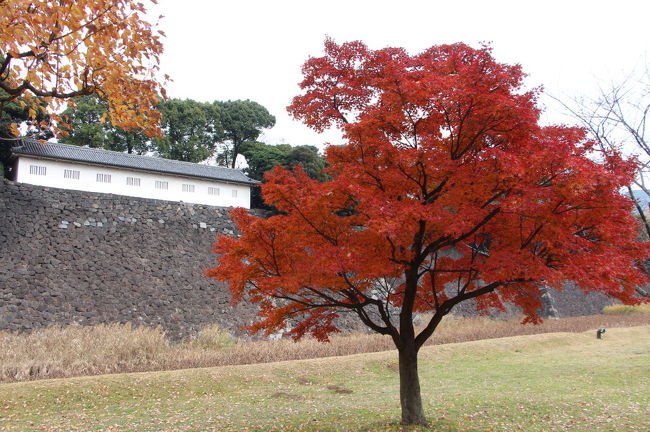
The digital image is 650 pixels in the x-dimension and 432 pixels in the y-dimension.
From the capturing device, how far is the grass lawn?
316 inches

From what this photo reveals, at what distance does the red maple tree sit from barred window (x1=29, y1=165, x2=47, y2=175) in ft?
66.2

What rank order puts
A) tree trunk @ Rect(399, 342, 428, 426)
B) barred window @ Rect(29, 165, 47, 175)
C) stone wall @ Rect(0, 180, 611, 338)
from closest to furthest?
tree trunk @ Rect(399, 342, 428, 426)
stone wall @ Rect(0, 180, 611, 338)
barred window @ Rect(29, 165, 47, 175)

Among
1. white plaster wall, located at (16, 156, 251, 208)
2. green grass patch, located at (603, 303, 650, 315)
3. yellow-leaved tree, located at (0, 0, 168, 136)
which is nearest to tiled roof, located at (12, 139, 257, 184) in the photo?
white plaster wall, located at (16, 156, 251, 208)

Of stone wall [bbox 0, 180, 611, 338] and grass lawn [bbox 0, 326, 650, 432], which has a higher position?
stone wall [bbox 0, 180, 611, 338]

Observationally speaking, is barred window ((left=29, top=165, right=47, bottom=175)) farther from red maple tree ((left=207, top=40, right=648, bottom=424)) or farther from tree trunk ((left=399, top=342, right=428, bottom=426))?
tree trunk ((left=399, top=342, right=428, bottom=426))

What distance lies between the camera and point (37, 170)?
23.5m

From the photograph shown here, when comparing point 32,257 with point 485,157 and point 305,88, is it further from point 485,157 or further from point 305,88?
point 485,157

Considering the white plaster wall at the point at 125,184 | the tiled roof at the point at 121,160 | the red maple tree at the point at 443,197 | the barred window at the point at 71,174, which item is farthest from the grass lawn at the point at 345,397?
the barred window at the point at 71,174

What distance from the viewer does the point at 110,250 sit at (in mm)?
17688

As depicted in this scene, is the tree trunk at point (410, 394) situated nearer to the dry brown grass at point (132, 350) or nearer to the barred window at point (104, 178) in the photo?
the dry brown grass at point (132, 350)

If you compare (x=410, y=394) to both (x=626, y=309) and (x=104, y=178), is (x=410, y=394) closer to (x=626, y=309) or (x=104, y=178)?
(x=104, y=178)

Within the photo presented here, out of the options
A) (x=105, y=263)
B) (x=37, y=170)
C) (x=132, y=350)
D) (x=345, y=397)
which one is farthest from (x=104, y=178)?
(x=345, y=397)

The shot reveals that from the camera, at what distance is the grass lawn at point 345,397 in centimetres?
802

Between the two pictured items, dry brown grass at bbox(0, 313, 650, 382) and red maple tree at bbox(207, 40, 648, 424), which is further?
dry brown grass at bbox(0, 313, 650, 382)
